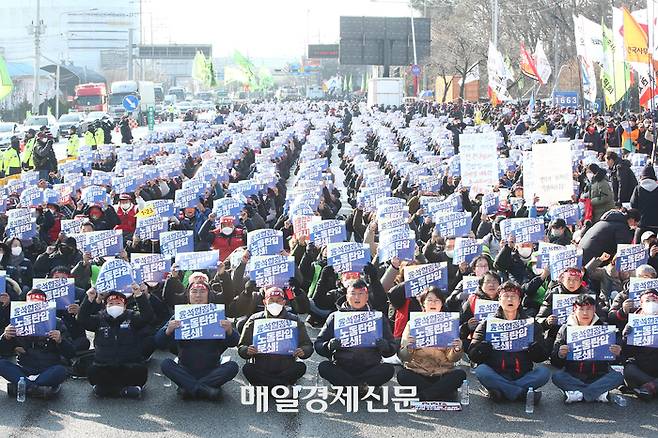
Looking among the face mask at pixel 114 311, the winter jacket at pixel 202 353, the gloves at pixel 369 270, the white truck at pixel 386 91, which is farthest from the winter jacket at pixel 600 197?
the white truck at pixel 386 91

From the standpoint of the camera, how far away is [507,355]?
39.0 ft

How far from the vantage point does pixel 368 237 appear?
60.0ft

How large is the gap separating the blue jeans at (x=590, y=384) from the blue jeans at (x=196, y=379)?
3082 millimetres

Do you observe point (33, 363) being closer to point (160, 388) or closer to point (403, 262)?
point (160, 388)

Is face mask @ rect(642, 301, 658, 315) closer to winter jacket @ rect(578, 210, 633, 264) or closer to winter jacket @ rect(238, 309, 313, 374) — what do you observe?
winter jacket @ rect(238, 309, 313, 374)

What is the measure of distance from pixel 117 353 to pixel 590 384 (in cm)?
453

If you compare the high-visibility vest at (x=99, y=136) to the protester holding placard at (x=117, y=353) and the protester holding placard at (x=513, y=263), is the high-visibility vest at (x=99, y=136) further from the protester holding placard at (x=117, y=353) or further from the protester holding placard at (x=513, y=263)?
the protester holding placard at (x=117, y=353)

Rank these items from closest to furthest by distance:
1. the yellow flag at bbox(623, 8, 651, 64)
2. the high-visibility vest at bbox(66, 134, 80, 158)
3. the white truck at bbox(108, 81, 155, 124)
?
the yellow flag at bbox(623, 8, 651, 64)
the high-visibility vest at bbox(66, 134, 80, 158)
the white truck at bbox(108, 81, 155, 124)

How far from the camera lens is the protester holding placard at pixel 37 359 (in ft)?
39.8

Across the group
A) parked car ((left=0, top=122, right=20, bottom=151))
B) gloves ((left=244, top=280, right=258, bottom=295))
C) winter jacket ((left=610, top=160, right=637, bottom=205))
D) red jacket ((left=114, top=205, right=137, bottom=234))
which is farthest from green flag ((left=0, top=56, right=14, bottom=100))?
gloves ((left=244, top=280, right=258, bottom=295))

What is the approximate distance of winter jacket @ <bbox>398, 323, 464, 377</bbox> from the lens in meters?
11.9

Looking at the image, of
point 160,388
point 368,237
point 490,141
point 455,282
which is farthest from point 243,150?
point 160,388

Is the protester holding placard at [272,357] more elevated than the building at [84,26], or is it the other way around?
the building at [84,26]

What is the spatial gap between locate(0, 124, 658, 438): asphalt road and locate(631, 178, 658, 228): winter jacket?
23.9ft
